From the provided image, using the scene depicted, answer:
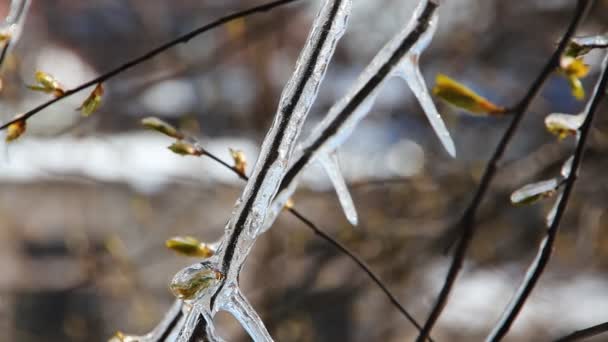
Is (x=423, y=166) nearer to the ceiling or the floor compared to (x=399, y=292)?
nearer to the ceiling

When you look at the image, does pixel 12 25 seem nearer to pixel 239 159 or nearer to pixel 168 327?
pixel 239 159

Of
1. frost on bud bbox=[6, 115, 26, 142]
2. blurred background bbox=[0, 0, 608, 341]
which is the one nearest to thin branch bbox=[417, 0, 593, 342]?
frost on bud bbox=[6, 115, 26, 142]

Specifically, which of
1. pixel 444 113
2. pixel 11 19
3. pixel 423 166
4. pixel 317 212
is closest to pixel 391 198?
pixel 423 166

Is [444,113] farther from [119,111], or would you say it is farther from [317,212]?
[119,111]

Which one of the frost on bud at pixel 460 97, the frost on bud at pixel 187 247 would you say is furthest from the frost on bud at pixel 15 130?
the frost on bud at pixel 460 97

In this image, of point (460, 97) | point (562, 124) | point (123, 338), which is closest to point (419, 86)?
point (460, 97)
